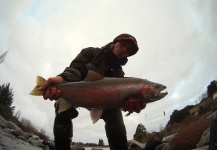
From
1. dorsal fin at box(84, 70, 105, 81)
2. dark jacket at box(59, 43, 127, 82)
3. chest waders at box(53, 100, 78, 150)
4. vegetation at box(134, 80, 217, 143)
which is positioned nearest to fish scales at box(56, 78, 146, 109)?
dorsal fin at box(84, 70, 105, 81)

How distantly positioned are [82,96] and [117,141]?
118cm

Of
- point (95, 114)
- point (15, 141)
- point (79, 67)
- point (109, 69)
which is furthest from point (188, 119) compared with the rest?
point (95, 114)

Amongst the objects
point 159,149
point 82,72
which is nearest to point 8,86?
point 159,149

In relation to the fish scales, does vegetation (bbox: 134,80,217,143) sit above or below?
above

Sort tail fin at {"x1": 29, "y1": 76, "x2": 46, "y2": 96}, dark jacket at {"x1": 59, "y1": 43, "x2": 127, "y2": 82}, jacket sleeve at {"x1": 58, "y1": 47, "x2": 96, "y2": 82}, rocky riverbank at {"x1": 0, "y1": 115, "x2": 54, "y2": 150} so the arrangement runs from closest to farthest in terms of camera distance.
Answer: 1. tail fin at {"x1": 29, "y1": 76, "x2": 46, "y2": 96}
2. jacket sleeve at {"x1": 58, "y1": 47, "x2": 96, "y2": 82}
3. dark jacket at {"x1": 59, "y1": 43, "x2": 127, "y2": 82}
4. rocky riverbank at {"x1": 0, "y1": 115, "x2": 54, "y2": 150}

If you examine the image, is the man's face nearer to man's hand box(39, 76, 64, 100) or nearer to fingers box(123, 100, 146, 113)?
fingers box(123, 100, 146, 113)

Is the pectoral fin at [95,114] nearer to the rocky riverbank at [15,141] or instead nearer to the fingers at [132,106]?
the fingers at [132,106]

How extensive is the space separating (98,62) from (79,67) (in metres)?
0.45

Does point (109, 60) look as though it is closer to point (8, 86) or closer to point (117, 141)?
point (117, 141)

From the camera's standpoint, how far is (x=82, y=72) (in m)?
4.32

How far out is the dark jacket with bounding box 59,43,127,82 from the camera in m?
4.32

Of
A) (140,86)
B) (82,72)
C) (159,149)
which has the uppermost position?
(82,72)

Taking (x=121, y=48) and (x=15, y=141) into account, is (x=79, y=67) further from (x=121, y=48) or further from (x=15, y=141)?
(x=15, y=141)

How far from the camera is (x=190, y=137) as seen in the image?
7.03 metres
